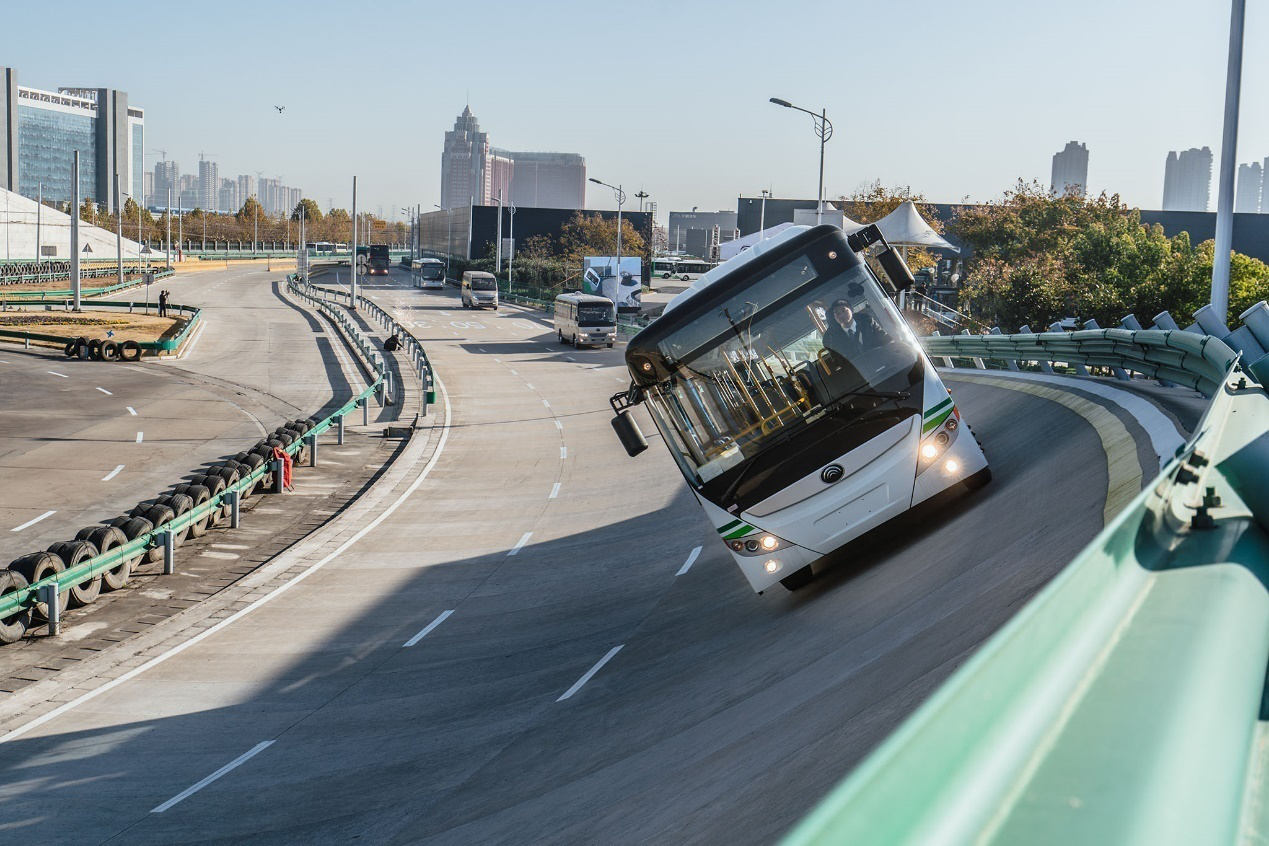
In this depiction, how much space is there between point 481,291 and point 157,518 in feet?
209

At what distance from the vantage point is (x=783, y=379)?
1212cm

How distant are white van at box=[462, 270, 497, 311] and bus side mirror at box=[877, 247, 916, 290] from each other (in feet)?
232

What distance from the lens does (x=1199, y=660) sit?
193cm

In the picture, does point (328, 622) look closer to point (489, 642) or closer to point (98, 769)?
point (489, 642)

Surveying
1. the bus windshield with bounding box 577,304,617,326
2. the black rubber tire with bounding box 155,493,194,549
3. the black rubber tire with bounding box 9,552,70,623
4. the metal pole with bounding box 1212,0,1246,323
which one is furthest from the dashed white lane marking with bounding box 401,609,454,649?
the bus windshield with bounding box 577,304,617,326

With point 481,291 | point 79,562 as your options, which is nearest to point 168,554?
point 79,562

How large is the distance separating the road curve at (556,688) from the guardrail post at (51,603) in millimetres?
2072

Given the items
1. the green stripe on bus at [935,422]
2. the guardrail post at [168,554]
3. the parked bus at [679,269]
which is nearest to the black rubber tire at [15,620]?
the guardrail post at [168,554]

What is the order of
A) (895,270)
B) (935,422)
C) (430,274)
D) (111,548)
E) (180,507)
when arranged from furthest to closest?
(430,274)
(180,507)
(111,548)
(895,270)
(935,422)

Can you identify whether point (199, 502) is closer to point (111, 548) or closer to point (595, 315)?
point (111, 548)

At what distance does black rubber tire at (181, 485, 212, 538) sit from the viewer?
820 inches

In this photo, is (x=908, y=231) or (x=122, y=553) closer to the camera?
(x=122, y=553)

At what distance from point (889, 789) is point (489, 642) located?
14.4 metres

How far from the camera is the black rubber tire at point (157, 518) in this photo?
19.2 metres
